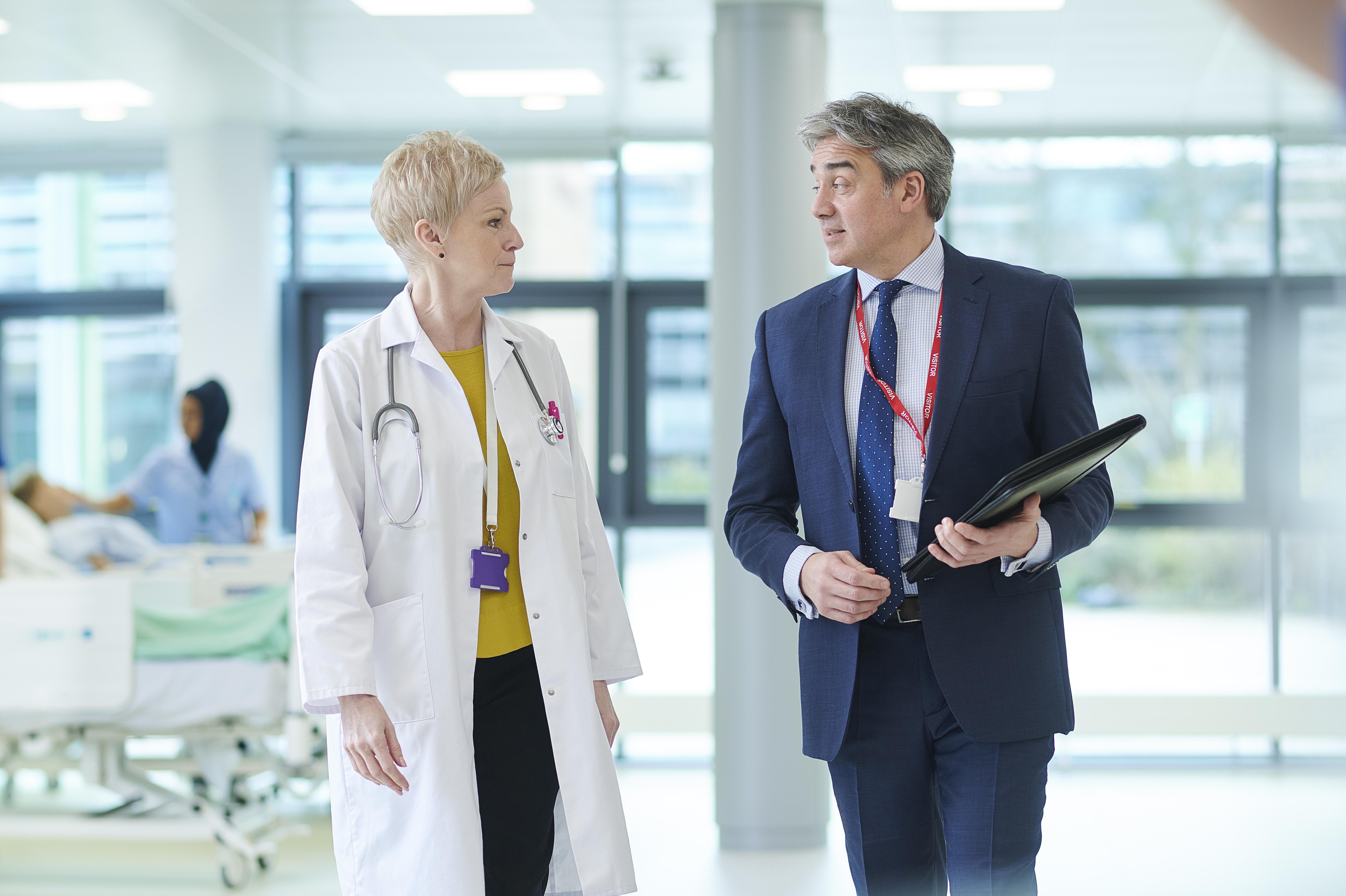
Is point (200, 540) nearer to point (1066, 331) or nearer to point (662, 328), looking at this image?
point (662, 328)

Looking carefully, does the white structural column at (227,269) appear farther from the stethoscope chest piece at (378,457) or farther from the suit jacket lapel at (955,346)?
the suit jacket lapel at (955,346)

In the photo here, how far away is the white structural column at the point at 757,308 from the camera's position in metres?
3.83

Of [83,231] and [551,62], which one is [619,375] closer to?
[551,62]

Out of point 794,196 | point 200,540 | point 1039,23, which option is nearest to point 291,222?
point 200,540

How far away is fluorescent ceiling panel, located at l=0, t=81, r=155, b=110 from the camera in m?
4.97

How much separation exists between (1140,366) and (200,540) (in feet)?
14.5

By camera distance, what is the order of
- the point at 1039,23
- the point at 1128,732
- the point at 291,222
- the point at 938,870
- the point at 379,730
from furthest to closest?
the point at 291,222, the point at 1128,732, the point at 1039,23, the point at 938,870, the point at 379,730

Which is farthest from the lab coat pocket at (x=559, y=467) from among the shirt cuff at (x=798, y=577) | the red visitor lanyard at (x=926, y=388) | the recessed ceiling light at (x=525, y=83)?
the recessed ceiling light at (x=525, y=83)

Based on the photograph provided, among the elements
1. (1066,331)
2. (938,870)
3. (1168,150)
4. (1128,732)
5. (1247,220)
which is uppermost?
(1168,150)

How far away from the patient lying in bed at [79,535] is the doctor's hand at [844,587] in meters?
3.37

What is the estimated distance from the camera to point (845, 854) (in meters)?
3.86

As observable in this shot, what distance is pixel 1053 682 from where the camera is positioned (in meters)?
1.68

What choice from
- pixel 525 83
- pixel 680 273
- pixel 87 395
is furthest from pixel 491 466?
pixel 87 395

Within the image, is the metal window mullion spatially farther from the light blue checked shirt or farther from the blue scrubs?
the light blue checked shirt
